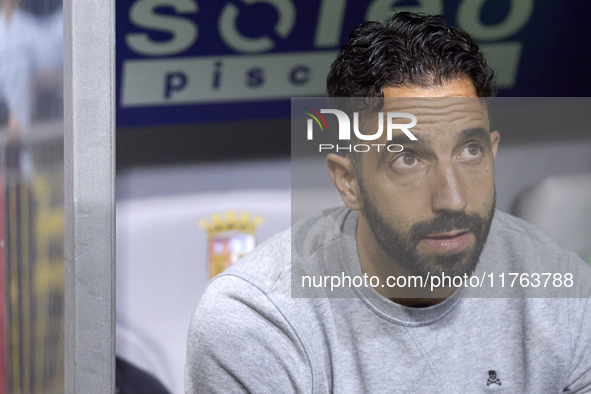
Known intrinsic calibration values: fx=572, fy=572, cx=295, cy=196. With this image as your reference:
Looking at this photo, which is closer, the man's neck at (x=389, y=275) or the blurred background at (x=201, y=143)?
the man's neck at (x=389, y=275)

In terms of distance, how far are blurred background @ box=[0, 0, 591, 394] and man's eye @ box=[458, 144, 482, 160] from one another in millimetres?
209

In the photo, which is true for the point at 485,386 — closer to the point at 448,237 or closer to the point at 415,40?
the point at 448,237

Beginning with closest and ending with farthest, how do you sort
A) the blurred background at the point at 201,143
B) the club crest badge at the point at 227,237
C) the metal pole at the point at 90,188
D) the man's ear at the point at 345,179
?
1. the metal pole at the point at 90,188
2. the man's ear at the point at 345,179
3. the blurred background at the point at 201,143
4. the club crest badge at the point at 227,237

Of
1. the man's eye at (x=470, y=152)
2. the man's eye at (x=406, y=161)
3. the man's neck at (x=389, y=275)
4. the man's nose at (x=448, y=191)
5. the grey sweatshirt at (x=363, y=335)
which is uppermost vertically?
the man's eye at (x=470, y=152)

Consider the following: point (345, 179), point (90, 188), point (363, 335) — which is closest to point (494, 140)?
point (345, 179)

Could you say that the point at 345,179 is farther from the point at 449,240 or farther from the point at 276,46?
the point at 276,46

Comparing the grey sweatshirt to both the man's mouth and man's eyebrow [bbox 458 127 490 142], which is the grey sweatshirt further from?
man's eyebrow [bbox 458 127 490 142]

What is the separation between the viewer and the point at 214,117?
1572 mm

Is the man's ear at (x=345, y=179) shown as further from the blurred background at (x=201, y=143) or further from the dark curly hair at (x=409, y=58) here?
the dark curly hair at (x=409, y=58)

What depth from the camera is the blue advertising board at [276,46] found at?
1.45 meters

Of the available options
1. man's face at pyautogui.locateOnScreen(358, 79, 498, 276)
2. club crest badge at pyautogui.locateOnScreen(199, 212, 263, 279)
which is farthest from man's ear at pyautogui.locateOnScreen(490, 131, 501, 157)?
club crest badge at pyautogui.locateOnScreen(199, 212, 263, 279)

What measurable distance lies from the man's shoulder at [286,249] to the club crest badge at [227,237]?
0.31 metres

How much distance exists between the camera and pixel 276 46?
4.93ft

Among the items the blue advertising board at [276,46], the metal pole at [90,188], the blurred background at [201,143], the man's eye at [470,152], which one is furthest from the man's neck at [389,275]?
the metal pole at [90,188]
